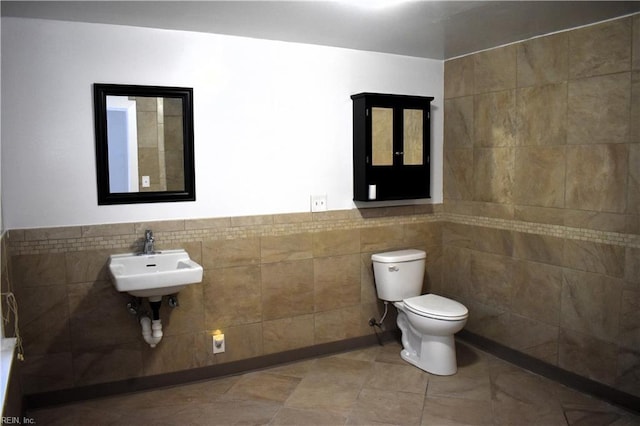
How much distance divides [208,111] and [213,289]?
3.71 feet

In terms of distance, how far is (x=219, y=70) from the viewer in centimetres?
312

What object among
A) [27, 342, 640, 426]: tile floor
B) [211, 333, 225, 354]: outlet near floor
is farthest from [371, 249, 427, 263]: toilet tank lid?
[211, 333, 225, 354]: outlet near floor

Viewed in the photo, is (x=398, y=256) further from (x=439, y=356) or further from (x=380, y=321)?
(x=439, y=356)

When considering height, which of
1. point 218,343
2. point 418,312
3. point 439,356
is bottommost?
point 439,356

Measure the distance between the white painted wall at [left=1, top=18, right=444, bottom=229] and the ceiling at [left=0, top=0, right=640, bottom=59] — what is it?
116mm

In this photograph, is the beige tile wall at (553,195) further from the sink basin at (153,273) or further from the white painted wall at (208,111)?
the sink basin at (153,273)

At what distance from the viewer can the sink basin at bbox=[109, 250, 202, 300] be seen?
2.60 meters

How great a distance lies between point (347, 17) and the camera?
2.79 metres

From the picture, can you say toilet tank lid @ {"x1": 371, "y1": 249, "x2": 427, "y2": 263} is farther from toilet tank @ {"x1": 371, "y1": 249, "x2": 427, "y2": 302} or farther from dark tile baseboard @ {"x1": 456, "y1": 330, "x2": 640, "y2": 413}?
dark tile baseboard @ {"x1": 456, "y1": 330, "x2": 640, "y2": 413}

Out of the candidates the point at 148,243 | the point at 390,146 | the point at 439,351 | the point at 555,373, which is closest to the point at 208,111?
the point at 148,243

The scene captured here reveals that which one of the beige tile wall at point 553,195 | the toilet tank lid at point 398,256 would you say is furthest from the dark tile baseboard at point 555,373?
the toilet tank lid at point 398,256

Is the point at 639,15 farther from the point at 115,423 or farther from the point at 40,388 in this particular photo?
the point at 40,388

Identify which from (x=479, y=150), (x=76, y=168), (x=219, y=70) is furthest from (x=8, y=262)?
(x=479, y=150)

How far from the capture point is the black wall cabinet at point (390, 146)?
Result: 352cm
